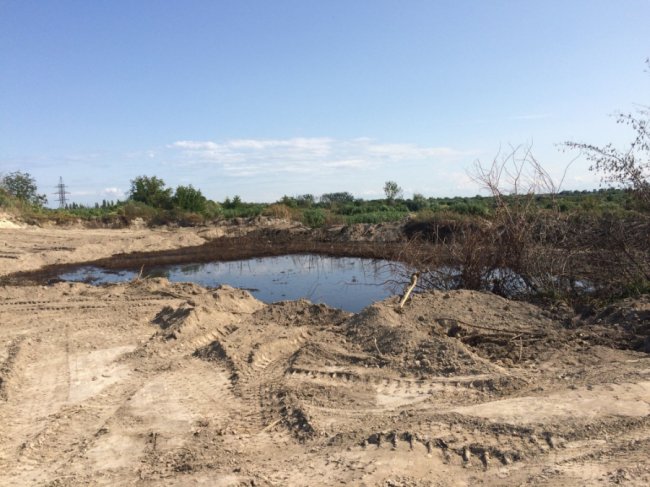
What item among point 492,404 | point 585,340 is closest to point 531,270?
point 585,340

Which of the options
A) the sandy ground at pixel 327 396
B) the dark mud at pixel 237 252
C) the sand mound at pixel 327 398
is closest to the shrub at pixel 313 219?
the dark mud at pixel 237 252

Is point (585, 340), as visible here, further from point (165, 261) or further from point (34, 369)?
point (165, 261)

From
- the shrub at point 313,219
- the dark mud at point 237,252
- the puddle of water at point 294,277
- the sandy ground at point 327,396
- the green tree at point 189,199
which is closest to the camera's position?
the sandy ground at point 327,396

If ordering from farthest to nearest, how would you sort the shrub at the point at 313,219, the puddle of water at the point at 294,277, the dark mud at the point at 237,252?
the shrub at the point at 313,219 → the dark mud at the point at 237,252 → the puddle of water at the point at 294,277

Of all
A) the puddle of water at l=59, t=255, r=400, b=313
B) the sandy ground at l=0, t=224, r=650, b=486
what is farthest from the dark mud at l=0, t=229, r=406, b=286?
the sandy ground at l=0, t=224, r=650, b=486

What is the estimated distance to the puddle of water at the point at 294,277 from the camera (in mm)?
13969

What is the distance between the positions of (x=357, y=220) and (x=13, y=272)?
23.7m

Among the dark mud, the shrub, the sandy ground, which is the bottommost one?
the sandy ground

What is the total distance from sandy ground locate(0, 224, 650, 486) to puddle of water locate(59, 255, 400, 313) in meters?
3.97

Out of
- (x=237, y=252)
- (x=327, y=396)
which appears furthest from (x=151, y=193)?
(x=327, y=396)

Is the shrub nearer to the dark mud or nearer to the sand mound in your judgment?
the dark mud

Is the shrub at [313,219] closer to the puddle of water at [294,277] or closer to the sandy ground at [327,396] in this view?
the puddle of water at [294,277]

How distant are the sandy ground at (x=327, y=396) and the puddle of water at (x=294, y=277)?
13.0 ft

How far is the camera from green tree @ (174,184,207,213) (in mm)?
40875
